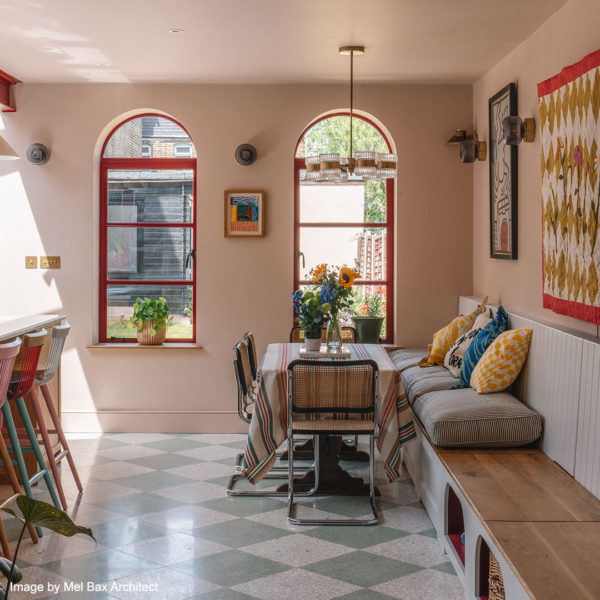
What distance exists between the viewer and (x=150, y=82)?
234 inches

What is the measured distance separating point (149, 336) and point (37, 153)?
1.74 m

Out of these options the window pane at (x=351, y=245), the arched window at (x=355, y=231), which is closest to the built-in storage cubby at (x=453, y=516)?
the arched window at (x=355, y=231)

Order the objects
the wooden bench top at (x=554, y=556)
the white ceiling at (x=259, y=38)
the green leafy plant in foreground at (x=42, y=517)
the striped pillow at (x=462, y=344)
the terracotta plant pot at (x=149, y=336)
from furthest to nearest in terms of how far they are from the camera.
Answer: the terracotta plant pot at (x=149, y=336) → the striped pillow at (x=462, y=344) → the white ceiling at (x=259, y=38) → the wooden bench top at (x=554, y=556) → the green leafy plant in foreground at (x=42, y=517)

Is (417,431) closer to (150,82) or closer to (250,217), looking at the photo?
(250,217)

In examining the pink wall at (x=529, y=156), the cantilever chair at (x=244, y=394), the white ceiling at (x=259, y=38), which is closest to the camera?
the pink wall at (x=529, y=156)

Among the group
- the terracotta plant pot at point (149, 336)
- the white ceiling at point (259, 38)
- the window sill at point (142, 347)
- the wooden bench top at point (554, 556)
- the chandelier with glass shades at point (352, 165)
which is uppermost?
the white ceiling at point (259, 38)

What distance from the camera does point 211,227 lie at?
6.03 metres

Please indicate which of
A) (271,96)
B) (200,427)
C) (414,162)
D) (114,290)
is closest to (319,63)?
(271,96)

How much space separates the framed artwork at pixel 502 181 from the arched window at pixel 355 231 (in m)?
1.12

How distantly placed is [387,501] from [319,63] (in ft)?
10.2

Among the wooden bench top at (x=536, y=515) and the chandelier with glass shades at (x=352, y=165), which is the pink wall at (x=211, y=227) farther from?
the wooden bench top at (x=536, y=515)

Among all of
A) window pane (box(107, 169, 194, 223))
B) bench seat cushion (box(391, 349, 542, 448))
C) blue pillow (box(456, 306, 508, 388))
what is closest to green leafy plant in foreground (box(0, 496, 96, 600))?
bench seat cushion (box(391, 349, 542, 448))

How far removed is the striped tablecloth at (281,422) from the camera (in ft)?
13.6

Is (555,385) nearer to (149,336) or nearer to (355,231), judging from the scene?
(355,231)
